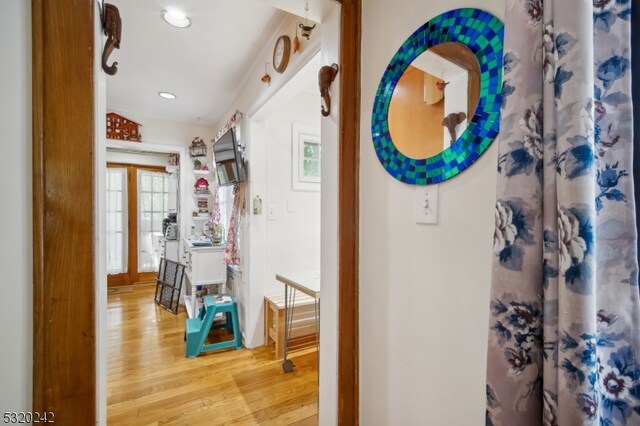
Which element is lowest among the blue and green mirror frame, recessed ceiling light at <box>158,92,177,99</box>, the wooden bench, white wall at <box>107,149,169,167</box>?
the wooden bench

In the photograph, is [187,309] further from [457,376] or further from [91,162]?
[457,376]

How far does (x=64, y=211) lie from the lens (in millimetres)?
717

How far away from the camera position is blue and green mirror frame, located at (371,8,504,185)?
69 cm

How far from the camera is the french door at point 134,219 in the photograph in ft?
14.5

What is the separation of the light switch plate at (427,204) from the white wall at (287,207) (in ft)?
6.28

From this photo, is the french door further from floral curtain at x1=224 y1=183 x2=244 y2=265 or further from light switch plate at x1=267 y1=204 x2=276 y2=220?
light switch plate at x1=267 y1=204 x2=276 y2=220

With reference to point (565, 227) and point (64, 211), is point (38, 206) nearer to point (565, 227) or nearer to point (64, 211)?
point (64, 211)

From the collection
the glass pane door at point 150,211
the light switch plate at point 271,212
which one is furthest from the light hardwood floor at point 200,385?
the glass pane door at point 150,211

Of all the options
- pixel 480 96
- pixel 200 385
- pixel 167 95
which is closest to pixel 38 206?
pixel 480 96

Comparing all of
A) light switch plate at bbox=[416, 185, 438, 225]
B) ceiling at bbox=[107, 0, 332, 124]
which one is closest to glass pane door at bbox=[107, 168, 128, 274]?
ceiling at bbox=[107, 0, 332, 124]

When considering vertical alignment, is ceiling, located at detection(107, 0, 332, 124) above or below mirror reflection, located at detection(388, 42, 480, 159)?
above

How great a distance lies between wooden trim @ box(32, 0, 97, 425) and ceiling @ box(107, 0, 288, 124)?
2.41 feet

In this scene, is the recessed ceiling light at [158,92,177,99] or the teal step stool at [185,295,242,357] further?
the recessed ceiling light at [158,92,177,99]

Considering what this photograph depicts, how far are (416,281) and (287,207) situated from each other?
1957mm
